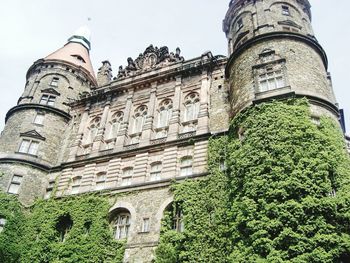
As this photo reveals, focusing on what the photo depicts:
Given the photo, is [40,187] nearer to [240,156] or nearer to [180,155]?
[180,155]

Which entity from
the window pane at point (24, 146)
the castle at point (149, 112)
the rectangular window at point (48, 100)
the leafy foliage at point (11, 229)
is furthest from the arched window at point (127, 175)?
the rectangular window at point (48, 100)

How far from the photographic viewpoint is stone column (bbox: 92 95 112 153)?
96.7ft

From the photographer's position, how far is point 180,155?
2538 cm

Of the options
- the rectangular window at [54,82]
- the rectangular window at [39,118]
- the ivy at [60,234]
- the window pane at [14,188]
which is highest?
the rectangular window at [54,82]

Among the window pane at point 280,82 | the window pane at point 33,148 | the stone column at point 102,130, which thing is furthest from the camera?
the window pane at point 33,148

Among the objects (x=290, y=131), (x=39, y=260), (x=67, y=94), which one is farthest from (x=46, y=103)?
(x=290, y=131)

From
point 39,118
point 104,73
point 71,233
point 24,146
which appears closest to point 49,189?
point 24,146

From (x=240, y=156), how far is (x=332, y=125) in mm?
5453

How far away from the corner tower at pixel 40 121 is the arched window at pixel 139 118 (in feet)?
23.5

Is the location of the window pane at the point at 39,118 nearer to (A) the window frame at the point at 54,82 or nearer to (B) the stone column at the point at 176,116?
(A) the window frame at the point at 54,82

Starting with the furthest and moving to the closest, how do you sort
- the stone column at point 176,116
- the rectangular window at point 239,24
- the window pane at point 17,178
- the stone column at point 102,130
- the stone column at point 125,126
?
1. the stone column at point 102,130
2. the rectangular window at point 239,24
3. the window pane at point 17,178
4. the stone column at point 125,126
5. the stone column at point 176,116

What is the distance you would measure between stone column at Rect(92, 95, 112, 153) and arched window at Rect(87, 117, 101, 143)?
893 mm

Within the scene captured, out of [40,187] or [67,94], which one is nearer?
[40,187]

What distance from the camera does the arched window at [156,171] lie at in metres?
25.3
